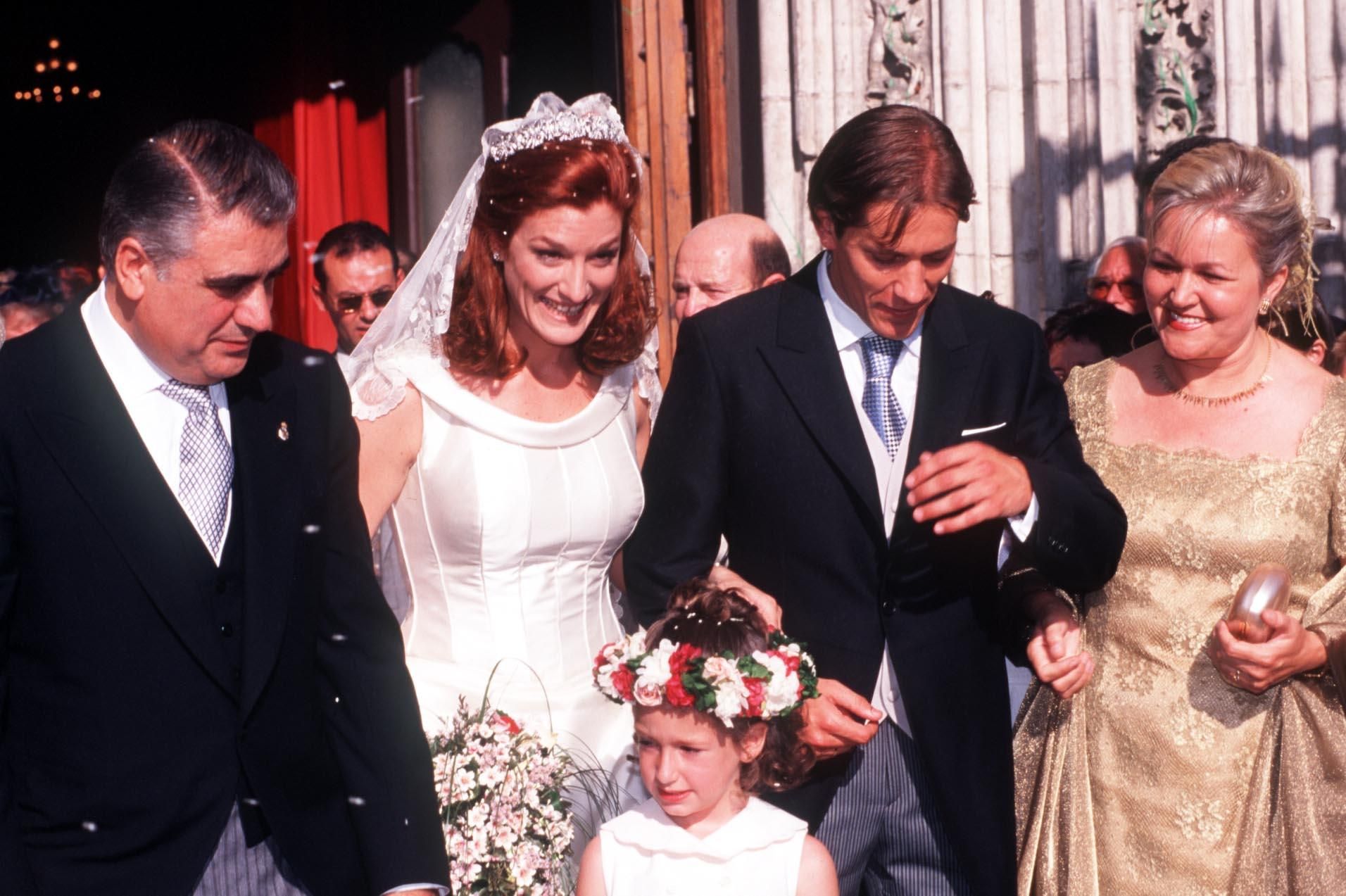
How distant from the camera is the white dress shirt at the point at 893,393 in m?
3.06

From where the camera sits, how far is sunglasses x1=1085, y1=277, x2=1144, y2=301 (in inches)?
211

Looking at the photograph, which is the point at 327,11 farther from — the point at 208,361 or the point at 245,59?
the point at 208,361

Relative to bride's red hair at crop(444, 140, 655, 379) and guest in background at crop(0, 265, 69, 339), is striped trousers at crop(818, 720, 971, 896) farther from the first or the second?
guest in background at crop(0, 265, 69, 339)

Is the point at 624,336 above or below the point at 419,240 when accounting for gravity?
below

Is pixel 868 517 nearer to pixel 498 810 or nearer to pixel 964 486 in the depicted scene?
pixel 964 486

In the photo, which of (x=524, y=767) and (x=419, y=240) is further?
(x=419, y=240)

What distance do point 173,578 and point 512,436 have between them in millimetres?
1273

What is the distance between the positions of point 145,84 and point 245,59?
2.00 metres

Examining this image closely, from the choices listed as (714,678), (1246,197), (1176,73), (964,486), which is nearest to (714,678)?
(714,678)

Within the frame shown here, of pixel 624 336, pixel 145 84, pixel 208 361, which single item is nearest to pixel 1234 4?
pixel 624 336

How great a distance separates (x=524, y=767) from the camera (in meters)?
3.11

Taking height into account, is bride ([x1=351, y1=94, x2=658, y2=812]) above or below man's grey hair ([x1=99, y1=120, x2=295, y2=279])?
below

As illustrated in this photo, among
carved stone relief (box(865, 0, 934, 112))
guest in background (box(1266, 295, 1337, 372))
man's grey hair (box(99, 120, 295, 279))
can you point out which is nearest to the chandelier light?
carved stone relief (box(865, 0, 934, 112))

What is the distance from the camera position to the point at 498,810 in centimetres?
308
